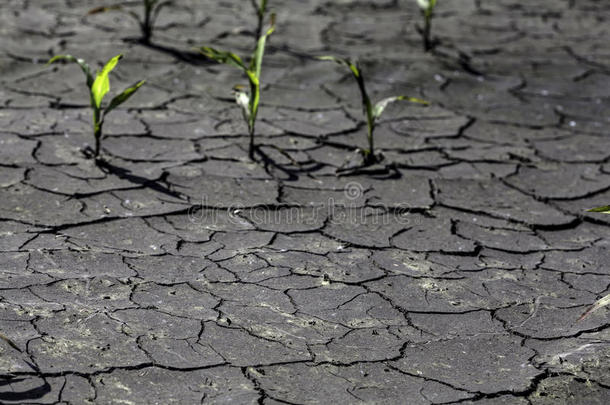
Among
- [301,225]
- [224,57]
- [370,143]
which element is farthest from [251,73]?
[301,225]

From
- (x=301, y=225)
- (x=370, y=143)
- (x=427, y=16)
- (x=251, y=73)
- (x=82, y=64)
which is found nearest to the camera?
(x=301, y=225)

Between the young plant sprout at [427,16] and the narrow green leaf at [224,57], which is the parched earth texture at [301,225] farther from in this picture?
the narrow green leaf at [224,57]

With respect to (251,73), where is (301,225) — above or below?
below

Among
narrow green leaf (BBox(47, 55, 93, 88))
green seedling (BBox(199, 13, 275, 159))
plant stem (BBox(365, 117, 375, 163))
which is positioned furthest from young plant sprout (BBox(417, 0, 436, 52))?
narrow green leaf (BBox(47, 55, 93, 88))

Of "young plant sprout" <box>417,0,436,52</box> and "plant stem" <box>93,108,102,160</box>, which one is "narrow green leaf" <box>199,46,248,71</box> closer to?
"plant stem" <box>93,108,102,160</box>

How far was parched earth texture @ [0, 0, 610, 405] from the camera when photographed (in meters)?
2.39

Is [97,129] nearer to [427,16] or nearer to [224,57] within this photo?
[224,57]

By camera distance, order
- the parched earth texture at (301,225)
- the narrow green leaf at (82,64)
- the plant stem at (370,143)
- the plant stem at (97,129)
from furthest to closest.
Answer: the plant stem at (370,143) < the plant stem at (97,129) < the narrow green leaf at (82,64) < the parched earth texture at (301,225)

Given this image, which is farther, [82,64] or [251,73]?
[251,73]

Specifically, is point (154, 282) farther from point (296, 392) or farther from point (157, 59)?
point (157, 59)

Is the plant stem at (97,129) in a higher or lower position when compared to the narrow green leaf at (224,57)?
lower

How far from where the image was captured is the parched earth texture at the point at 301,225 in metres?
2.39

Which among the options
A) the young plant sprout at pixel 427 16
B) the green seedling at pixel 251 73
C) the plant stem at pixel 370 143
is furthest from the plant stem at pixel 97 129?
the young plant sprout at pixel 427 16

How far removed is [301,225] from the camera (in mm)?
3299
